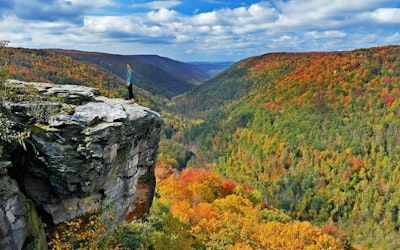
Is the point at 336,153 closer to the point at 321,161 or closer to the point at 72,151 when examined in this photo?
the point at 321,161

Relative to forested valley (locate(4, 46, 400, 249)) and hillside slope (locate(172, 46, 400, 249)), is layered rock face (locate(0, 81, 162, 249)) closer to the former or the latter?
forested valley (locate(4, 46, 400, 249))

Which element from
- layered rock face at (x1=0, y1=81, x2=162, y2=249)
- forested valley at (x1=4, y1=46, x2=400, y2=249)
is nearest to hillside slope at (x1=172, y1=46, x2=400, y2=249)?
forested valley at (x1=4, y1=46, x2=400, y2=249)

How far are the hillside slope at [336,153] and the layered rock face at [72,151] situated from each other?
105 meters

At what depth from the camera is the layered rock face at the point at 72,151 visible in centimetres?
1680

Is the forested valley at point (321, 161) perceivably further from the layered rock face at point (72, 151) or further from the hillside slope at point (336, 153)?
the layered rock face at point (72, 151)

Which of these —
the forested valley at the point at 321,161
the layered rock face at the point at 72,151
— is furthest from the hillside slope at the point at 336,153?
the layered rock face at the point at 72,151

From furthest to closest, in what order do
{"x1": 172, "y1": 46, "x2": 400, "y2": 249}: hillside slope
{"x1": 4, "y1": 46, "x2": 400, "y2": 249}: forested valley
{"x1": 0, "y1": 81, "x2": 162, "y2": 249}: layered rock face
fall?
{"x1": 172, "y1": 46, "x2": 400, "y2": 249}: hillside slope, {"x1": 4, "y1": 46, "x2": 400, "y2": 249}: forested valley, {"x1": 0, "y1": 81, "x2": 162, "y2": 249}: layered rock face

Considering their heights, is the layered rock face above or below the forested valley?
Result: above

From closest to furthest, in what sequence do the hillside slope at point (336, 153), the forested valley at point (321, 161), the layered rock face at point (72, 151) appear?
1. the layered rock face at point (72, 151)
2. the forested valley at point (321, 161)
3. the hillside slope at point (336, 153)

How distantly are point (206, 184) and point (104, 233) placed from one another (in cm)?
4817

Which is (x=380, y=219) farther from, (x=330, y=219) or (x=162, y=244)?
(x=162, y=244)

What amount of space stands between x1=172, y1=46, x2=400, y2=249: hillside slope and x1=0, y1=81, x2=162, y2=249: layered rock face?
105318 millimetres

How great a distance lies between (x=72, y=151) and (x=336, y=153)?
155 meters

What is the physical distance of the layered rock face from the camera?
55.1 ft
